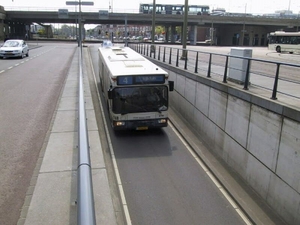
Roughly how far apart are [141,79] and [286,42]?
4040 centimetres

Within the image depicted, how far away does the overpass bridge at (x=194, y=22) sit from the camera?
73375 mm

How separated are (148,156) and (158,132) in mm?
2505

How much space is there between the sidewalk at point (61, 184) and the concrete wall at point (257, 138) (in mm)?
3560

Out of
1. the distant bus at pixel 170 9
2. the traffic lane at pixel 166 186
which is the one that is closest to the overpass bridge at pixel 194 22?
the distant bus at pixel 170 9

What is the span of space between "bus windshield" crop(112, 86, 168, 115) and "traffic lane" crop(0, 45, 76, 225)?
8.79 feet

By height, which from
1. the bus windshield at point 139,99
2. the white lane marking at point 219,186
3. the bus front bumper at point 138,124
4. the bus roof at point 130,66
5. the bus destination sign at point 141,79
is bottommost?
the white lane marking at point 219,186

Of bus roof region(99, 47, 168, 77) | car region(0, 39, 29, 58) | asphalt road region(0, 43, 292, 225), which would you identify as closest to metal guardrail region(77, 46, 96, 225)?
asphalt road region(0, 43, 292, 225)

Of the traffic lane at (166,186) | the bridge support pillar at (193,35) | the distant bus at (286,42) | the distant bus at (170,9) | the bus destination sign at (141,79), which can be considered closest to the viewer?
the traffic lane at (166,186)

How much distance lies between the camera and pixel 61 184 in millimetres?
6867

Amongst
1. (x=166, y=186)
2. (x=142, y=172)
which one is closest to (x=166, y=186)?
(x=166, y=186)

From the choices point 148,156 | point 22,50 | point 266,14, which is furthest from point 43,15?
point 148,156

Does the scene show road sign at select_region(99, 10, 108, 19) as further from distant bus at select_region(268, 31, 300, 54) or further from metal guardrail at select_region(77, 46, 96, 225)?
metal guardrail at select_region(77, 46, 96, 225)

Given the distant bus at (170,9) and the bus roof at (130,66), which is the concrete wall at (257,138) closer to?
the bus roof at (130,66)

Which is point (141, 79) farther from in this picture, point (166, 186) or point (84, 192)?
point (84, 192)
